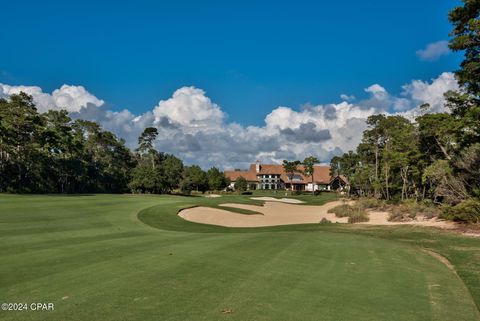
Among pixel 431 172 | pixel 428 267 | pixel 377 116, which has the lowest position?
pixel 428 267

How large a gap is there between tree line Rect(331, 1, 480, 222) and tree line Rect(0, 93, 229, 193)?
40.9m

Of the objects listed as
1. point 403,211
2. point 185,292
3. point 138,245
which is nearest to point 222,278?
point 185,292

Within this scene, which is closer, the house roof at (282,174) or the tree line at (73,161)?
the tree line at (73,161)

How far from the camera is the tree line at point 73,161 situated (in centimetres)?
5347

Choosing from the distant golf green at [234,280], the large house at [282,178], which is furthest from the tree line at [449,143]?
the large house at [282,178]

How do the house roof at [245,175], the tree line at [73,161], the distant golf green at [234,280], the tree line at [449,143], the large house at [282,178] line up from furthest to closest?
the house roof at [245,175] → the large house at [282,178] → the tree line at [73,161] → the tree line at [449,143] → the distant golf green at [234,280]

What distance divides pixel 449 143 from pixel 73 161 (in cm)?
5957

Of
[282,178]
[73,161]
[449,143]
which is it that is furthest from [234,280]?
[282,178]

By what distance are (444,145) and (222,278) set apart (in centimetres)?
3574

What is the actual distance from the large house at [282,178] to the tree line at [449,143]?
56.9 meters

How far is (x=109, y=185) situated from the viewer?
75.8 metres

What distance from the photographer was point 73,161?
6669 cm

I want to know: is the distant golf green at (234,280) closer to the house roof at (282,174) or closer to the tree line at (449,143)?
the tree line at (449,143)

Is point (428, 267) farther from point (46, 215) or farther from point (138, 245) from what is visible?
point (46, 215)
